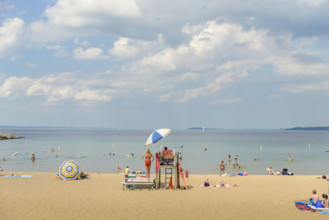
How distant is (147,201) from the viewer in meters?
13.6

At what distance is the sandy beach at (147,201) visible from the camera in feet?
37.2

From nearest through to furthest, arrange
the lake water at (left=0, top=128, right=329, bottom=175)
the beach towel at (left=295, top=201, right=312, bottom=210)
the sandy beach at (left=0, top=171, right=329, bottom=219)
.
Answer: the sandy beach at (left=0, top=171, right=329, bottom=219), the beach towel at (left=295, top=201, right=312, bottom=210), the lake water at (left=0, top=128, right=329, bottom=175)

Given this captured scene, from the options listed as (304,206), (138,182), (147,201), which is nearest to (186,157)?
(138,182)

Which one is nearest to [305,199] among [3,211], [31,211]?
[31,211]

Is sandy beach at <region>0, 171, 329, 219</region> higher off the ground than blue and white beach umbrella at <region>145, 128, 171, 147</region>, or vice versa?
blue and white beach umbrella at <region>145, 128, 171, 147</region>

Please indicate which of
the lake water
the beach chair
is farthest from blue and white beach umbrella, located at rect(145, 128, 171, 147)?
the beach chair

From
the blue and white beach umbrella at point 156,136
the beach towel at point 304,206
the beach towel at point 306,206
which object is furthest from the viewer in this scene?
the blue and white beach umbrella at point 156,136

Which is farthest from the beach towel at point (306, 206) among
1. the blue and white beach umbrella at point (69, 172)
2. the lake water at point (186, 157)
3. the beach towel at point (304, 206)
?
the blue and white beach umbrella at point (69, 172)

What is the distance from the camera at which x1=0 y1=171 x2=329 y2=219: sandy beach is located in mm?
11344

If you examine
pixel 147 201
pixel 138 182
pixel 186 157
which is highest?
pixel 138 182

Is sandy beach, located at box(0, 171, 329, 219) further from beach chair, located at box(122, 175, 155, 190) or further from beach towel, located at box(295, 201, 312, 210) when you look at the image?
beach chair, located at box(122, 175, 155, 190)

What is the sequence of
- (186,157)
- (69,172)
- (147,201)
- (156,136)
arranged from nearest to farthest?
(147,201), (156,136), (69,172), (186,157)

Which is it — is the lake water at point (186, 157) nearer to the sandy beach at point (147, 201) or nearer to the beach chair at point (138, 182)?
the beach chair at point (138, 182)

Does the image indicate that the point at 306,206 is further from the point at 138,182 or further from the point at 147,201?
the point at 138,182
